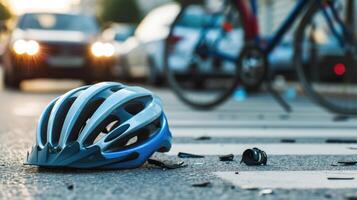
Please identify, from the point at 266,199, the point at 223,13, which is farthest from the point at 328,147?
the point at 223,13

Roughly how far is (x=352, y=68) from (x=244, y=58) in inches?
53.9

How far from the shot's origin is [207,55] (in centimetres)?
884

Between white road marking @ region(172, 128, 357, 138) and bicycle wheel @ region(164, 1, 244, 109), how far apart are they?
1401 millimetres

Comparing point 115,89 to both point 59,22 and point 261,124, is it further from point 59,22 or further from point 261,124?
point 59,22

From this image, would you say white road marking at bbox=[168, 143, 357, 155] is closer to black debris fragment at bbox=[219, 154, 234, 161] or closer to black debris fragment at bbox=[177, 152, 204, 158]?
black debris fragment at bbox=[177, 152, 204, 158]

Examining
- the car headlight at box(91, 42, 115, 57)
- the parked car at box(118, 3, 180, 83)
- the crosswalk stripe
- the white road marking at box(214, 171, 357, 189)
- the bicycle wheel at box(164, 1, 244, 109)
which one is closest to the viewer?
the white road marking at box(214, 171, 357, 189)

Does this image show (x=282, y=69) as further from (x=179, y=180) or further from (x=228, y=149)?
(x=179, y=180)

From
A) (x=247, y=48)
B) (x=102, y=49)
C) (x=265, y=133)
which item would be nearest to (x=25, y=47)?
(x=102, y=49)

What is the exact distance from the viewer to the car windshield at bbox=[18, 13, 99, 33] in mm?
15664

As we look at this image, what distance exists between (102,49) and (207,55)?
695 centimetres

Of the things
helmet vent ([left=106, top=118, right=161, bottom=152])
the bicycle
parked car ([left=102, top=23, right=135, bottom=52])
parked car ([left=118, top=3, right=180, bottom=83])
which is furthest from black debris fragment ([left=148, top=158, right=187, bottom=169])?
parked car ([left=102, top=23, right=135, bottom=52])

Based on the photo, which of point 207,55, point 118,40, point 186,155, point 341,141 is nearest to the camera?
point 186,155

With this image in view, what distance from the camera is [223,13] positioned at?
8.74 metres

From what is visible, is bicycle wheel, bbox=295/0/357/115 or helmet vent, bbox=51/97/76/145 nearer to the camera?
helmet vent, bbox=51/97/76/145
